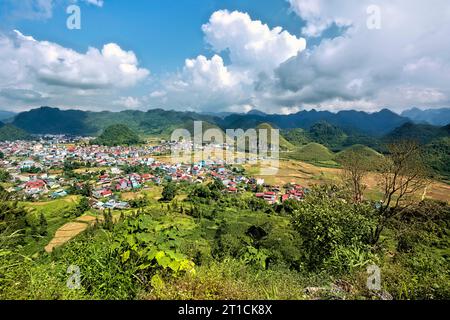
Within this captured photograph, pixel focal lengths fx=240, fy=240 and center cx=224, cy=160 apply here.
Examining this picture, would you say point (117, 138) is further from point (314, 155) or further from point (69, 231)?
point (69, 231)

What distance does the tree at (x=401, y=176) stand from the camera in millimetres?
9327

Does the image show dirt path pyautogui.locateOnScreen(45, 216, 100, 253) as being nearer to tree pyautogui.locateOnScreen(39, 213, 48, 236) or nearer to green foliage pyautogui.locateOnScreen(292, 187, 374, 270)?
tree pyautogui.locateOnScreen(39, 213, 48, 236)

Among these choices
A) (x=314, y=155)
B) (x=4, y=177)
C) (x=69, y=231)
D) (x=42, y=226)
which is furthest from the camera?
(x=314, y=155)

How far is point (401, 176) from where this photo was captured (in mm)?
9750

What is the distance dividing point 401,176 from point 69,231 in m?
37.8

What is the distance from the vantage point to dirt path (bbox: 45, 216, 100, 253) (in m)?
28.7

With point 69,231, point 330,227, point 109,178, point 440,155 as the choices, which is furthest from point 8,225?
point 440,155

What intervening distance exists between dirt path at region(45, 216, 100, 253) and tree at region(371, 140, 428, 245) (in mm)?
31886

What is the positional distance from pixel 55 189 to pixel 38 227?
83.7 ft

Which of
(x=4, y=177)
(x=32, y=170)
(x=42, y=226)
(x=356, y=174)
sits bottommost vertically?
(x=42, y=226)

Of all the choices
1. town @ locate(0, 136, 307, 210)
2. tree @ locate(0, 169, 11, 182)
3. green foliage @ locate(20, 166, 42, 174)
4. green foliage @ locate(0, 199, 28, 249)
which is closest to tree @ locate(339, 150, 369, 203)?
green foliage @ locate(0, 199, 28, 249)

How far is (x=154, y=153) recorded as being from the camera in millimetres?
110500

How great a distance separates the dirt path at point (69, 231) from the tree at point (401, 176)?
105 ft
